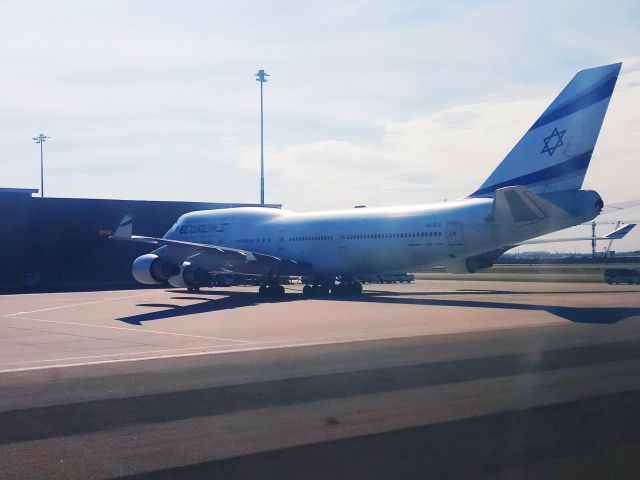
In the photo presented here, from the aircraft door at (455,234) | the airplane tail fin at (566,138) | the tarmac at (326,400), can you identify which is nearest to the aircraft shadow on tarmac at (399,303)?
the tarmac at (326,400)

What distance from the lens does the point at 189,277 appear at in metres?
40.6

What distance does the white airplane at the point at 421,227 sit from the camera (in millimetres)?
29531

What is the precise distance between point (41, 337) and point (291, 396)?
12.2m

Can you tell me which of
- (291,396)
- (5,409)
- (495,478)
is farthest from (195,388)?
(495,478)

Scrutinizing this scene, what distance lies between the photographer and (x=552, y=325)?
72.0ft

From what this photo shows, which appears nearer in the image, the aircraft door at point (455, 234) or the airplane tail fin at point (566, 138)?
the airplane tail fin at point (566, 138)

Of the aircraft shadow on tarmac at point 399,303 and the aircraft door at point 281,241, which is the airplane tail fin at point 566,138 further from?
the aircraft door at point 281,241

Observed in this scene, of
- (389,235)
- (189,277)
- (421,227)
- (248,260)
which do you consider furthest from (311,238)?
(421,227)

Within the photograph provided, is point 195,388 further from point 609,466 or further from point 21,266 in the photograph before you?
point 21,266

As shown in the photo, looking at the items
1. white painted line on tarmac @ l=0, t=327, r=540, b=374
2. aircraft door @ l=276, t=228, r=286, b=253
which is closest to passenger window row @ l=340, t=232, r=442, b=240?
aircraft door @ l=276, t=228, r=286, b=253

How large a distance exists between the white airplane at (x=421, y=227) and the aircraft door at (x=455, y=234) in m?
0.05

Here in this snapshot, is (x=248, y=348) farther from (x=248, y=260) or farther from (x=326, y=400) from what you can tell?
(x=248, y=260)

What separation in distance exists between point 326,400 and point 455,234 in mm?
24099

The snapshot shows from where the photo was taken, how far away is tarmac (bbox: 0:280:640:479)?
7977 millimetres
